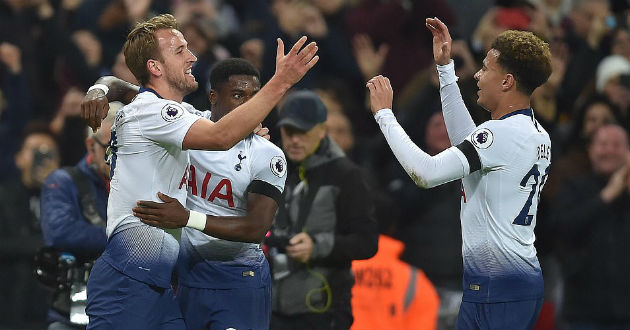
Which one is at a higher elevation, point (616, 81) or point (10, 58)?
point (10, 58)

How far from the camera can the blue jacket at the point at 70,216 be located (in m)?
7.51

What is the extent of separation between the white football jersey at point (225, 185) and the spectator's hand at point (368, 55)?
17.5ft

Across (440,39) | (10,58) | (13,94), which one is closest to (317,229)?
(440,39)

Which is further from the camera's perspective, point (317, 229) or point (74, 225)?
point (317, 229)

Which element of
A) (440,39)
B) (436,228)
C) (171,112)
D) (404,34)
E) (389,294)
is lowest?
(389,294)

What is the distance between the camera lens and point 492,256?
20.5 ft

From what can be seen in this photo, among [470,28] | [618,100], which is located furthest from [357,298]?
[470,28]

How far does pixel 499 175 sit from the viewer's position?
244 inches

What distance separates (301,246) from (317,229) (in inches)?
12.0

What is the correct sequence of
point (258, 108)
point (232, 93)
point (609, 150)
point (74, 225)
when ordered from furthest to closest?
point (609, 150) < point (74, 225) < point (232, 93) < point (258, 108)

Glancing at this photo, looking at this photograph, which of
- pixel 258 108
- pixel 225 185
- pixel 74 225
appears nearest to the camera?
pixel 258 108

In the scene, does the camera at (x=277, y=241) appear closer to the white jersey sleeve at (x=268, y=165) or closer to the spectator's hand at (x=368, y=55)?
the white jersey sleeve at (x=268, y=165)

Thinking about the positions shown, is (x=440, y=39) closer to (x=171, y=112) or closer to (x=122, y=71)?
(x=171, y=112)

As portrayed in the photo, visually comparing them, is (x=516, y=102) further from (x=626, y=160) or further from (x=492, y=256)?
(x=626, y=160)
